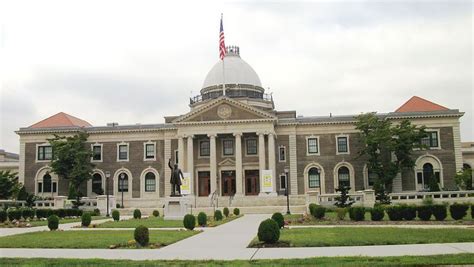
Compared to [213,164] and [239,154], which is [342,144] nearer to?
[239,154]

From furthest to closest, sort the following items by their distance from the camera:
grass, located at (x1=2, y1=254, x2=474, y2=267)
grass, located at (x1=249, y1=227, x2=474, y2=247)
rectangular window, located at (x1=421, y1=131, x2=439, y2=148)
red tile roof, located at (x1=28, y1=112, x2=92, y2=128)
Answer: red tile roof, located at (x1=28, y1=112, x2=92, y2=128) → rectangular window, located at (x1=421, y1=131, x2=439, y2=148) → grass, located at (x1=249, y1=227, x2=474, y2=247) → grass, located at (x1=2, y1=254, x2=474, y2=267)

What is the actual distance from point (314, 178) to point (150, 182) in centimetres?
2044

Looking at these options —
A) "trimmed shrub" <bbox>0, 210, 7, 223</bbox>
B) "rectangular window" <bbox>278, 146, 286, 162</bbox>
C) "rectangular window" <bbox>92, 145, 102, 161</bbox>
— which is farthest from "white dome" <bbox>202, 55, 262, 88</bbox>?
"trimmed shrub" <bbox>0, 210, 7, 223</bbox>

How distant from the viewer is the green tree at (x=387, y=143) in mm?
57500

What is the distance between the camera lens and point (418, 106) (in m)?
64.2

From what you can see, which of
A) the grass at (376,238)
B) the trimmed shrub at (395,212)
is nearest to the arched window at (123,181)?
the trimmed shrub at (395,212)

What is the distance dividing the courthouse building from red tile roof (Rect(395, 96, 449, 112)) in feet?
0.40

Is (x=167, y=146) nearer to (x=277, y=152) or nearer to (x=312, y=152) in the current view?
(x=277, y=152)

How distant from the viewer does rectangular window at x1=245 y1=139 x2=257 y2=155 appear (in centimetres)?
6425

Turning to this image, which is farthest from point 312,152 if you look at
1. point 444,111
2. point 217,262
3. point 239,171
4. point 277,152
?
point 217,262

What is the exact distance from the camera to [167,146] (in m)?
66.1

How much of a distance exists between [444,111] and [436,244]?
47389 millimetres

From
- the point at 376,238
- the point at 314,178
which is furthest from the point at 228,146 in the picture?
the point at 376,238

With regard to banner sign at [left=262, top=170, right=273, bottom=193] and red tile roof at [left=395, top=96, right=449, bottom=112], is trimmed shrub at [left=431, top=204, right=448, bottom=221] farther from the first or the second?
red tile roof at [left=395, top=96, right=449, bottom=112]
